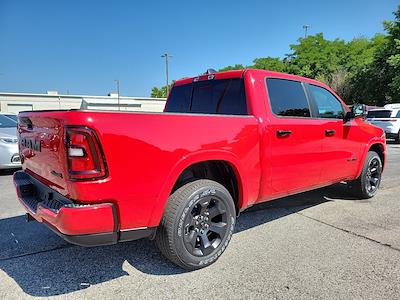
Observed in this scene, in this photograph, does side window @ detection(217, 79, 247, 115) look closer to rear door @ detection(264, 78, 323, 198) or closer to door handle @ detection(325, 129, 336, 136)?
rear door @ detection(264, 78, 323, 198)

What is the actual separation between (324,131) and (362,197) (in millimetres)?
1863

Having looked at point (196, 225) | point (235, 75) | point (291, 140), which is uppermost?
point (235, 75)

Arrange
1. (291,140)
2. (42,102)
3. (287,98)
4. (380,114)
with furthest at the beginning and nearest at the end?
1. (42,102)
2. (380,114)
3. (287,98)
4. (291,140)

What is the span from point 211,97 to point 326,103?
5.40ft

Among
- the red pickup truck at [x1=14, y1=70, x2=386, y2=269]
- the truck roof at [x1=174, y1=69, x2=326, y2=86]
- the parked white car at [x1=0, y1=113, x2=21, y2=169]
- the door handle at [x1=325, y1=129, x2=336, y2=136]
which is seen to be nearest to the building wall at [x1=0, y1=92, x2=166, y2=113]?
the parked white car at [x1=0, y1=113, x2=21, y2=169]

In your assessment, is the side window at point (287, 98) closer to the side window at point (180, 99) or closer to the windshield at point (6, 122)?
the side window at point (180, 99)

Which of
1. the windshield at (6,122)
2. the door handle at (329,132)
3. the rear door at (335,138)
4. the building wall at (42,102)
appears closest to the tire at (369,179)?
the rear door at (335,138)

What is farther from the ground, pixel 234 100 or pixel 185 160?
pixel 234 100

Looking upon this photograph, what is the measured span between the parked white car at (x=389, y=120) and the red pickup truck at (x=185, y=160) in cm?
1234

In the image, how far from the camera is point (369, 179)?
17.7 feet

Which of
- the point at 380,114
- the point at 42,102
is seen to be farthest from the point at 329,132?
the point at 42,102

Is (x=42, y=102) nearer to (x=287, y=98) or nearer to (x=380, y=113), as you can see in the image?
(x=380, y=113)

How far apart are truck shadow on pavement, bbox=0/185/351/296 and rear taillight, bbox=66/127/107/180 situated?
104 cm

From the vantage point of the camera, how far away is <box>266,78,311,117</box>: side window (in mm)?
3682
